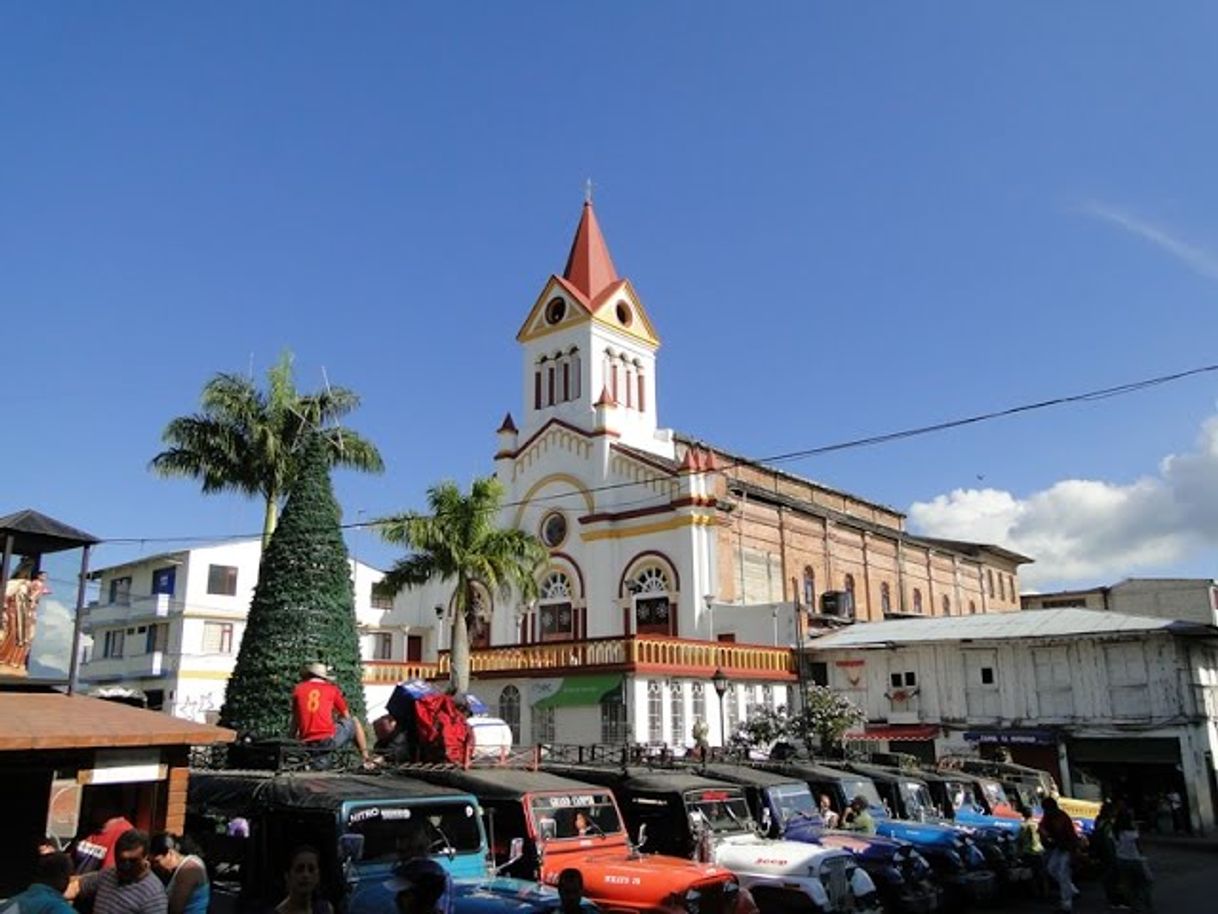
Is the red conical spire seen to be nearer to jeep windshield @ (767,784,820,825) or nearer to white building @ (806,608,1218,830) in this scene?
white building @ (806,608,1218,830)

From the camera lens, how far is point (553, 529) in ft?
126

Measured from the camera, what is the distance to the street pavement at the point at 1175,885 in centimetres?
1497

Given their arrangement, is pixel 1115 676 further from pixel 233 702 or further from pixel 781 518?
pixel 233 702

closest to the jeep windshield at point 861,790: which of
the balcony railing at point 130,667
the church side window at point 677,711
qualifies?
the church side window at point 677,711

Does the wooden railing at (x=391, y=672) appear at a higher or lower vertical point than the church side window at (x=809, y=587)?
lower

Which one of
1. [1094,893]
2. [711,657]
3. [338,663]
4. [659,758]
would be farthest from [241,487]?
[1094,893]

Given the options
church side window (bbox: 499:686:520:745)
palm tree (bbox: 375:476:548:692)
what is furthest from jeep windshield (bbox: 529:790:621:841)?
A: church side window (bbox: 499:686:520:745)

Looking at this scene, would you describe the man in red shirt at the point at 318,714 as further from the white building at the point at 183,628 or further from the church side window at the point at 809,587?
the church side window at the point at 809,587

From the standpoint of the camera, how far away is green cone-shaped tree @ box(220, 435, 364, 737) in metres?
20.0

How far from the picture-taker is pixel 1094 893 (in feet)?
54.9

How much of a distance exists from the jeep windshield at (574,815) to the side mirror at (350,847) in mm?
2510

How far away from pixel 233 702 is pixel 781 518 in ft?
80.2

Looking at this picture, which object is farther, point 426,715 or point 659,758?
point 659,758

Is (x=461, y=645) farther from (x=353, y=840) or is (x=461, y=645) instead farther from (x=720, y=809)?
(x=353, y=840)
